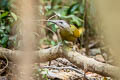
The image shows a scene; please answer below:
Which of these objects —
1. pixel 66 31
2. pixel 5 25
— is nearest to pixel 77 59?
pixel 66 31

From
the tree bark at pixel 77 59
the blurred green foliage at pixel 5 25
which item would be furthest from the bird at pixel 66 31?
the blurred green foliage at pixel 5 25

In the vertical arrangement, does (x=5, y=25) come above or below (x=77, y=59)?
above

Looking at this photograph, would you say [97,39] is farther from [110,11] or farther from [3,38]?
[110,11]

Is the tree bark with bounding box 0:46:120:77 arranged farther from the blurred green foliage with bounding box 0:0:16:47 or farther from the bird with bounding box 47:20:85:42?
the blurred green foliage with bounding box 0:0:16:47

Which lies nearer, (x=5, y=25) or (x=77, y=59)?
(x=77, y=59)

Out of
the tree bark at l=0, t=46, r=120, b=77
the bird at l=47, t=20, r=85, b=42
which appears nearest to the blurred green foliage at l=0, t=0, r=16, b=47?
the tree bark at l=0, t=46, r=120, b=77

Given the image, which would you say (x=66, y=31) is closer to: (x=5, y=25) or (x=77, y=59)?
(x=77, y=59)

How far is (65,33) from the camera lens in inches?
138

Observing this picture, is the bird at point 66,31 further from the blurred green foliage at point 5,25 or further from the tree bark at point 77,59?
the blurred green foliage at point 5,25

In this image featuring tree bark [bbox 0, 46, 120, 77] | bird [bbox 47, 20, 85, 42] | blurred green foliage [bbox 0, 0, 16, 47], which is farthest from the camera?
blurred green foliage [bbox 0, 0, 16, 47]

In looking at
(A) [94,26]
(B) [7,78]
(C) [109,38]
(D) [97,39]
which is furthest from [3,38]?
(C) [109,38]

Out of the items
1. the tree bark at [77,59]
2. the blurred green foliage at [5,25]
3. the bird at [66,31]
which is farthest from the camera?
the blurred green foliage at [5,25]

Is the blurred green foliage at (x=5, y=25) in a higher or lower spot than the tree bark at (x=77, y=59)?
higher

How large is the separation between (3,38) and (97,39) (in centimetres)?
308
